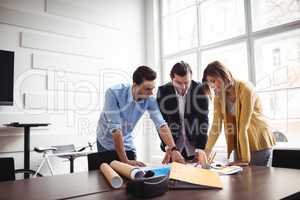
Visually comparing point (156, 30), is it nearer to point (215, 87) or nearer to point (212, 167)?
point (215, 87)

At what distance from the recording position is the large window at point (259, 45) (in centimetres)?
314

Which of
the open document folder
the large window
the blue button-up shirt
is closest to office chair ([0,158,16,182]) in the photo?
the blue button-up shirt

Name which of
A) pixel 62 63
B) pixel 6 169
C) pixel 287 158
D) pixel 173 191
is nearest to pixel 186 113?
pixel 287 158

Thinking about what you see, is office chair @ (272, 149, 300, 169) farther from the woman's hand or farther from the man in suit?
the man in suit

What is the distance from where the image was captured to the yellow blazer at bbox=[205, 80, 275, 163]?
1.73m

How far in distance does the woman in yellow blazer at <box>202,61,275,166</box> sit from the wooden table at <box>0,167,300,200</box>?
34 cm

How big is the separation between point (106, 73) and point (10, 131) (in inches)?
61.7

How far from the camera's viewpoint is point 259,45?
347 centimetres

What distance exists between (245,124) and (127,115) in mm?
825

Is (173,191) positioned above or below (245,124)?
below

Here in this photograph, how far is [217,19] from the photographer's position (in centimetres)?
398

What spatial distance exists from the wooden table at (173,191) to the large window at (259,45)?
75.7 inches

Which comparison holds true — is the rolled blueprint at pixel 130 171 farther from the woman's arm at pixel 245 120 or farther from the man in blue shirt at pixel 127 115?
the woman's arm at pixel 245 120

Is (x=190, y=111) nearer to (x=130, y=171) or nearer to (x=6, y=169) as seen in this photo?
(x=130, y=171)
